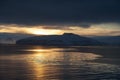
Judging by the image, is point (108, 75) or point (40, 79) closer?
point (40, 79)

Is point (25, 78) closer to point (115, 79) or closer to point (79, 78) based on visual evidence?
point (79, 78)

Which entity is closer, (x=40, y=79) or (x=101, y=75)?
(x=40, y=79)

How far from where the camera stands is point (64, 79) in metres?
38.7

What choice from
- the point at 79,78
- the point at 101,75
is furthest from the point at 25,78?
the point at 101,75

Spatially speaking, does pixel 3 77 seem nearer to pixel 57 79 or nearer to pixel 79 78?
pixel 57 79

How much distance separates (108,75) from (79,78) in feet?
14.3

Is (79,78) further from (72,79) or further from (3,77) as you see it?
(3,77)

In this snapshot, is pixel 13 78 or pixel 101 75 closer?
pixel 13 78

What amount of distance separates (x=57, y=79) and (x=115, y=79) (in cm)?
702

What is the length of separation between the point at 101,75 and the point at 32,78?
9.10 meters

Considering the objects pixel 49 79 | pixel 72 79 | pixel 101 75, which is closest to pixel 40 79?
pixel 49 79

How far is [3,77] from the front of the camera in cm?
3931

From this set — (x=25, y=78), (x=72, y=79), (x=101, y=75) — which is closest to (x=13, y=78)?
(x=25, y=78)

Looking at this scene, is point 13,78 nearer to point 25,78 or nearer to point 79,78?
point 25,78
